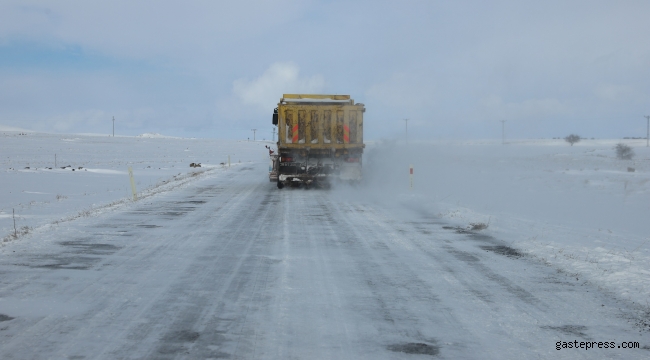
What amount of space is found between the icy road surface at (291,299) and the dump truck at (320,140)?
958 cm

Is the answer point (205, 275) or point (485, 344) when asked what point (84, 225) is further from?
point (485, 344)

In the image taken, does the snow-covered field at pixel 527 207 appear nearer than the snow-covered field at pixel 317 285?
No

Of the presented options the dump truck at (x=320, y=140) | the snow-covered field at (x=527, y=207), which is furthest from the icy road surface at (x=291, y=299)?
the dump truck at (x=320, y=140)

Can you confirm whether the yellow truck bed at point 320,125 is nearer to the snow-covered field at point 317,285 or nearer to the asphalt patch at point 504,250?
the snow-covered field at point 317,285

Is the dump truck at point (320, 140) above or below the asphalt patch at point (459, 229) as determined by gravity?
above

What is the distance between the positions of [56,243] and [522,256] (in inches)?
297

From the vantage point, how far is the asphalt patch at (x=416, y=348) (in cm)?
428

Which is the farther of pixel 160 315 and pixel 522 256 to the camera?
pixel 522 256

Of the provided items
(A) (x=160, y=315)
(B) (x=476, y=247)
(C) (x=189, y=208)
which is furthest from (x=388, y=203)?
(A) (x=160, y=315)

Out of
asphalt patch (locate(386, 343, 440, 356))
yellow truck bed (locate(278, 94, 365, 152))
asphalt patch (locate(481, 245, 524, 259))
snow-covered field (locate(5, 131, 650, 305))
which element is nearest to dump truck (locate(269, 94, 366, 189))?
yellow truck bed (locate(278, 94, 365, 152))

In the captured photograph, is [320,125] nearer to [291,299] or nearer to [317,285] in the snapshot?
[317,285]

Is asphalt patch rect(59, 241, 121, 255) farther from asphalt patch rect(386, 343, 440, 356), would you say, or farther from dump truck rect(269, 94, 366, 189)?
dump truck rect(269, 94, 366, 189)

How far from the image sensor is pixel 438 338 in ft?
15.0

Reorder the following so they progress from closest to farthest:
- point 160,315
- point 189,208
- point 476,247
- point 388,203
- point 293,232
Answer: point 160,315 → point 476,247 → point 293,232 → point 189,208 → point 388,203
